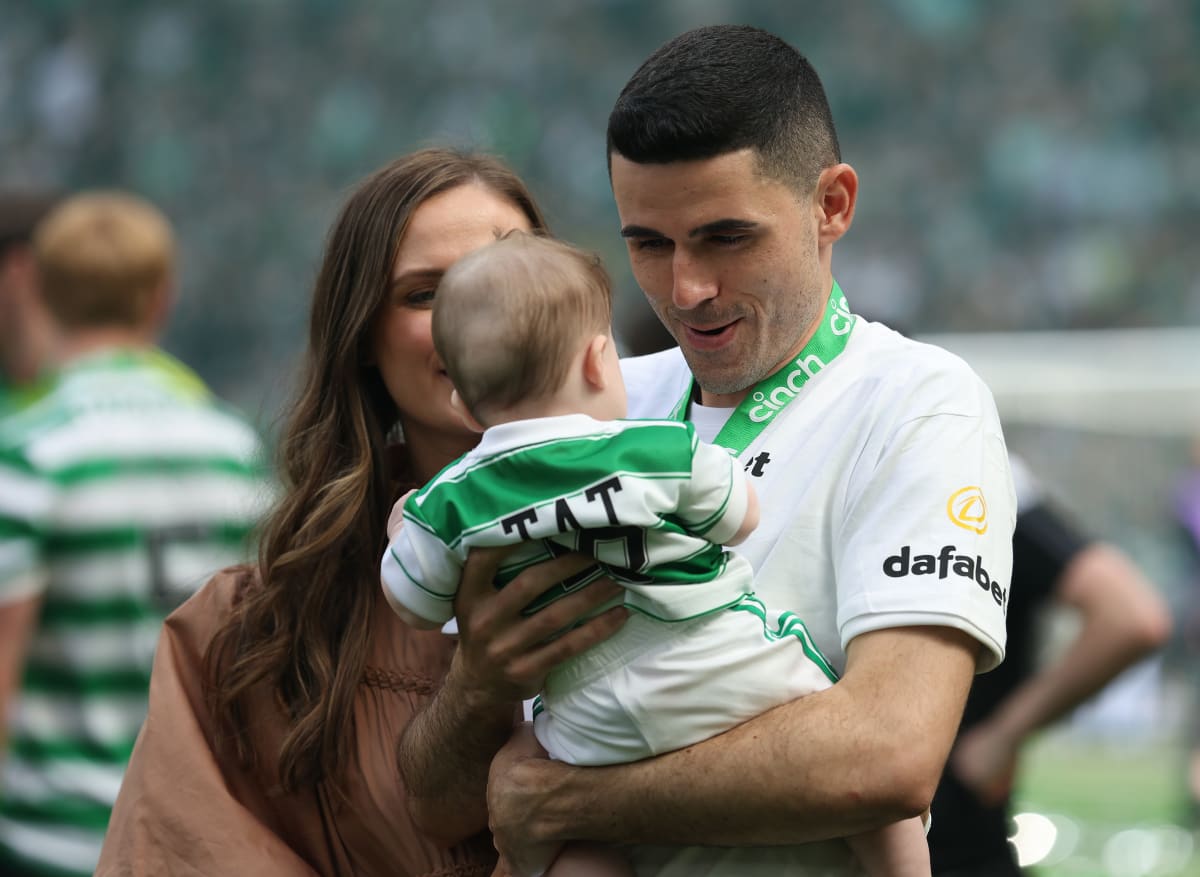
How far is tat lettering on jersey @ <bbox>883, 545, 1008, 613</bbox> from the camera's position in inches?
69.1

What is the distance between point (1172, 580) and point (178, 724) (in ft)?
21.8

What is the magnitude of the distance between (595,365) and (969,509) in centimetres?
47

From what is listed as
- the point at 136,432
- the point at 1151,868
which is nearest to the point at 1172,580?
the point at 1151,868

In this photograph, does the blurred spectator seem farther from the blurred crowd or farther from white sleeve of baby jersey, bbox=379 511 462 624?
white sleeve of baby jersey, bbox=379 511 462 624

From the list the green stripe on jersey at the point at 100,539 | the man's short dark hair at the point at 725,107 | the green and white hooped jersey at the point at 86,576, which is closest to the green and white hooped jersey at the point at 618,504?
the man's short dark hair at the point at 725,107

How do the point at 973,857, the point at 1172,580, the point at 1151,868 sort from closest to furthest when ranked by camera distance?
the point at 973,857
the point at 1151,868
the point at 1172,580

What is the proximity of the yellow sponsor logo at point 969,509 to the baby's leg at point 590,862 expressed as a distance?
0.56m

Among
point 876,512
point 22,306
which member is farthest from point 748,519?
point 22,306

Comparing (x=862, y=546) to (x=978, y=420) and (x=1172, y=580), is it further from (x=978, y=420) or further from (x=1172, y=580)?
(x=1172, y=580)

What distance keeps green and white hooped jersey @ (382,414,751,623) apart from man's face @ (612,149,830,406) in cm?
24

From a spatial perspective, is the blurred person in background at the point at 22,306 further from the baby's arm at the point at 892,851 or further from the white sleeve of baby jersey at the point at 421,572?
the baby's arm at the point at 892,851

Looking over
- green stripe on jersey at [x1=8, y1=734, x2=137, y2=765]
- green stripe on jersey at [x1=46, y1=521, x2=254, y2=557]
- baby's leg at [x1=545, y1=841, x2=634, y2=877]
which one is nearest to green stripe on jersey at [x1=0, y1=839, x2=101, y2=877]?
green stripe on jersey at [x1=8, y1=734, x2=137, y2=765]

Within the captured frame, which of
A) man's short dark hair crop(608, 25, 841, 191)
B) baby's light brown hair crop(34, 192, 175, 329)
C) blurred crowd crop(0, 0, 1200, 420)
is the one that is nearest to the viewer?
man's short dark hair crop(608, 25, 841, 191)

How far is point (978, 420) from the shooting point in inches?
73.1
